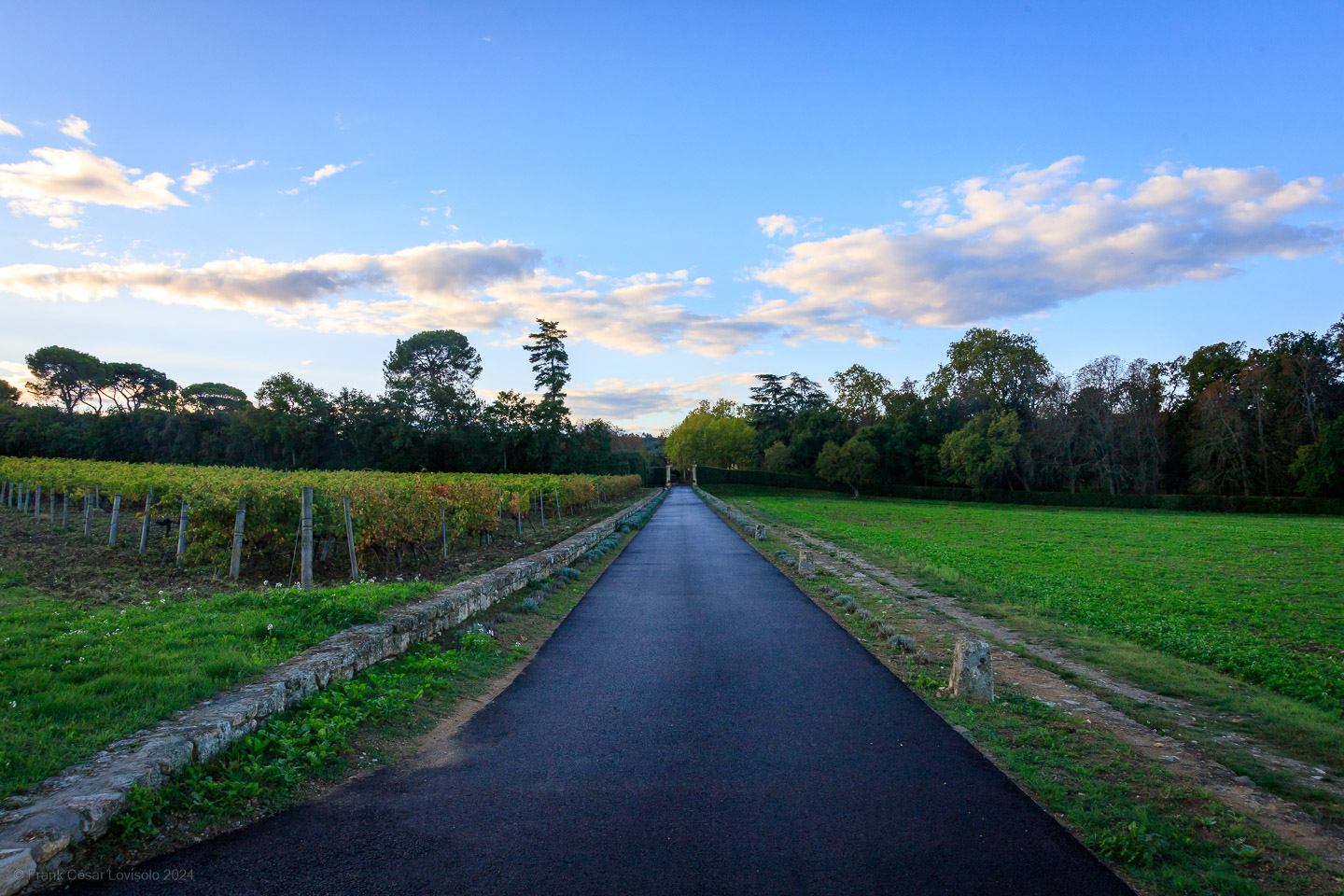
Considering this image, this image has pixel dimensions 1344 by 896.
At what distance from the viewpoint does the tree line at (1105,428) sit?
4709 cm

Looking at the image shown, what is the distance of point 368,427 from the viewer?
56094 mm

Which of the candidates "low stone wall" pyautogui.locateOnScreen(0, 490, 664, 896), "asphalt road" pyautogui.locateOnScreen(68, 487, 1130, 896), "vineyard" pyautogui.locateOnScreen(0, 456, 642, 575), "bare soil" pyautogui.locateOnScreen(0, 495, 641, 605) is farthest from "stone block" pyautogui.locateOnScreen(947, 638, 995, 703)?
"vineyard" pyautogui.locateOnScreen(0, 456, 642, 575)

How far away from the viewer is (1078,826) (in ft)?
12.0

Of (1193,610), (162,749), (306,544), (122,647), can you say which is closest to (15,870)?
(162,749)

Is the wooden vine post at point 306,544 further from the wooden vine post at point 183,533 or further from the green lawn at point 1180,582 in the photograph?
the green lawn at point 1180,582

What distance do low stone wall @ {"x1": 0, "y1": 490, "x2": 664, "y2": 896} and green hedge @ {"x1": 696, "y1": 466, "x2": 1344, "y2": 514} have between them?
54.5m

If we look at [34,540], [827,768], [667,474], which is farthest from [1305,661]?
[667,474]

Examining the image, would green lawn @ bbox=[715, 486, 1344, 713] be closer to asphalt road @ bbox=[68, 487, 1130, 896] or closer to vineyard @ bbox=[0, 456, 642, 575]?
asphalt road @ bbox=[68, 487, 1130, 896]

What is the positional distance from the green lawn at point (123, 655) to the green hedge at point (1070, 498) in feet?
178

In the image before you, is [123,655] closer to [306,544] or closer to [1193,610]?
[306,544]

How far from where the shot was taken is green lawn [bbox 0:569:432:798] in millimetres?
4051

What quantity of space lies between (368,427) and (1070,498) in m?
55.4

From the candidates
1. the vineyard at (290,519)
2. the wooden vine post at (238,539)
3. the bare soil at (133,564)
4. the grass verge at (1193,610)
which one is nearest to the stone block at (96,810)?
the grass verge at (1193,610)

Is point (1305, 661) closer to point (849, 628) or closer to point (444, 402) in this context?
point (849, 628)
